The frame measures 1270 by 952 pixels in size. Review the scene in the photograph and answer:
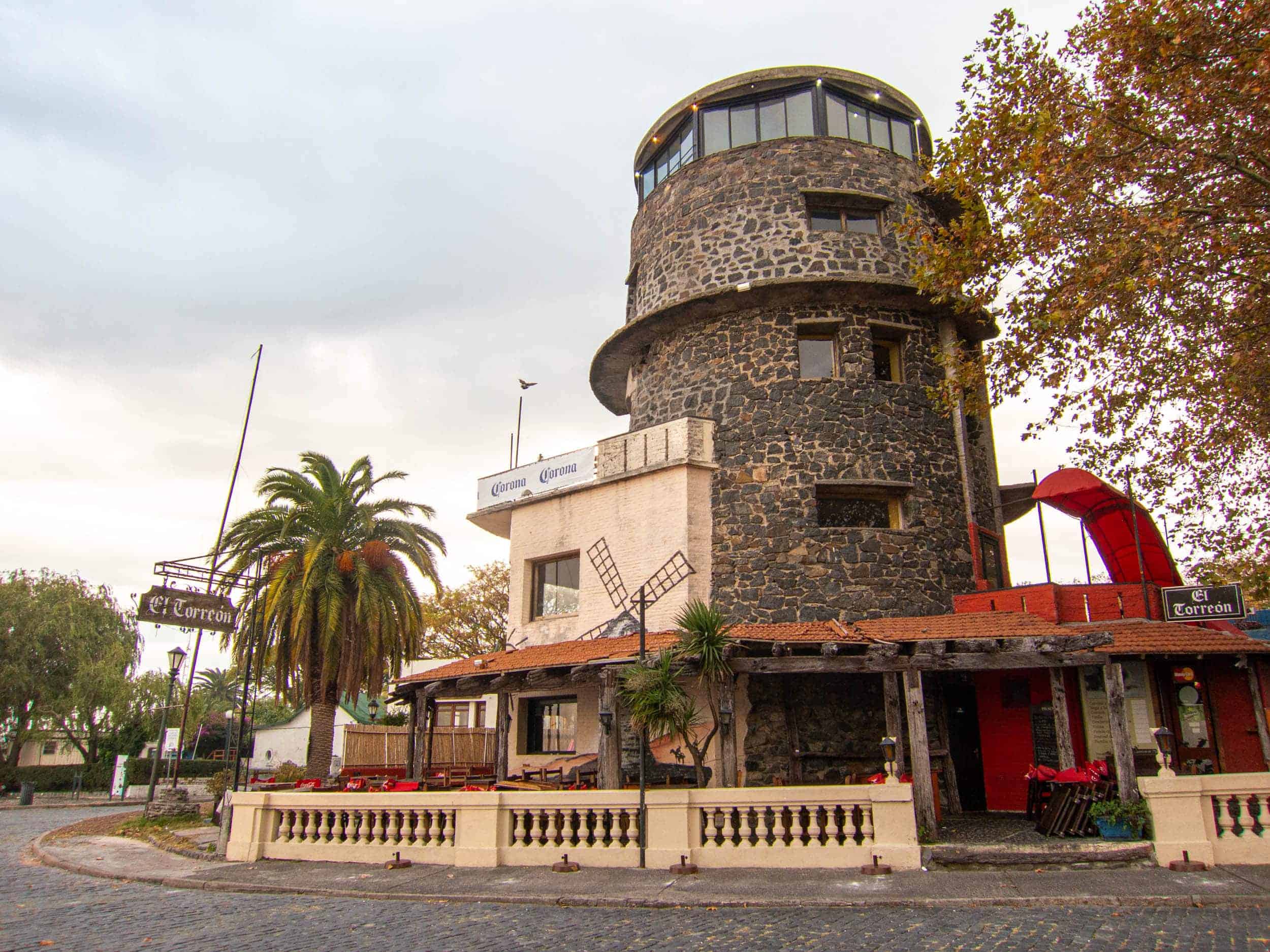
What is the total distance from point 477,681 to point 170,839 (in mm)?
6694

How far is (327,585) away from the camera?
2164cm

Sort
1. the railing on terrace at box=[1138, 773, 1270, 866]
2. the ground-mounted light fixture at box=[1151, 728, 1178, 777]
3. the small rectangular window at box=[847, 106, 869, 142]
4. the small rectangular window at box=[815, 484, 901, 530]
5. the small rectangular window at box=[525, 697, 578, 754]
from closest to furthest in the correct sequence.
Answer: the railing on terrace at box=[1138, 773, 1270, 866], the ground-mounted light fixture at box=[1151, 728, 1178, 777], the small rectangular window at box=[815, 484, 901, 530], the small rectangular window at box=[525, 697, 578, 754], the small rectangular window at box=[847, 106, 869, 142]

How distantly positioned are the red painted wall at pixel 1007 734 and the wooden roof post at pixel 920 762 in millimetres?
4560

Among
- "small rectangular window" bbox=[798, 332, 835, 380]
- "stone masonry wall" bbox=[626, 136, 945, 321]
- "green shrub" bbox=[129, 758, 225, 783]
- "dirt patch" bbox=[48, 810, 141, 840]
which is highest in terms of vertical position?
"stone masonry wall" bbox=[626, 136, 945, 321]

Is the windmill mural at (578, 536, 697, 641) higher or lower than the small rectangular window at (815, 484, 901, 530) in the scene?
lower

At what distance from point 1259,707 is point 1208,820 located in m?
4.97

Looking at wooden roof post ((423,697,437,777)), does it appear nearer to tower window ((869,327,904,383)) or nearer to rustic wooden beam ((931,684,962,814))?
rustic wooden beam ((931,684,962,814))

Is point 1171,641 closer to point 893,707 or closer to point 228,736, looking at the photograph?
point 893,707

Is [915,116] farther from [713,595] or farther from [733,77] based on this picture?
[713,595]

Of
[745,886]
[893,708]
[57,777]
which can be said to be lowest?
[745,886]

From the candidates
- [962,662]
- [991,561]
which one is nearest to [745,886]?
[962,662]

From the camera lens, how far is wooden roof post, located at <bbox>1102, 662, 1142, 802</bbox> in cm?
1240

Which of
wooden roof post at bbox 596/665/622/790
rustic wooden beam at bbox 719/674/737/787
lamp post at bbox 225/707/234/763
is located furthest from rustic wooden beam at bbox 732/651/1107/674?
lamp post at bbox 225/707/234/763

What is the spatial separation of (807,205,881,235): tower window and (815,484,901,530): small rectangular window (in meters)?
6.24
